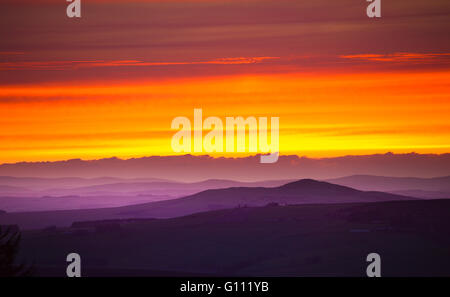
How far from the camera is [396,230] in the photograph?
43.3m

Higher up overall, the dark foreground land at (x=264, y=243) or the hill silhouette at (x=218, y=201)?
the hill silhouette at (x=218, y=201)

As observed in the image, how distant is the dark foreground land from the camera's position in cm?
3731

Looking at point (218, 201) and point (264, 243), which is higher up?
point (218, 201)

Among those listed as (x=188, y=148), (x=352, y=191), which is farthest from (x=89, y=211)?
(x=188, y=148)

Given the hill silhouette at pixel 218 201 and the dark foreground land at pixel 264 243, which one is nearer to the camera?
the dark foreground land at pixel 264 243

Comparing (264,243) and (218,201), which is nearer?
(264,243)

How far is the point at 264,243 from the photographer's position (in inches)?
1720

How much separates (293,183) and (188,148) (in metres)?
38.4

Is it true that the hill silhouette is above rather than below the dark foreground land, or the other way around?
above

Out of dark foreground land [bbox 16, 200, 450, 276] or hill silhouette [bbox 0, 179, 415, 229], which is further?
hill silhouette [bbox 0, 179, 415, 229]

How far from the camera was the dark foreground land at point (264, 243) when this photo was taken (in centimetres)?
3731

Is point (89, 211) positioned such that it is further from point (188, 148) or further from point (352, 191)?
point (188, 148)
